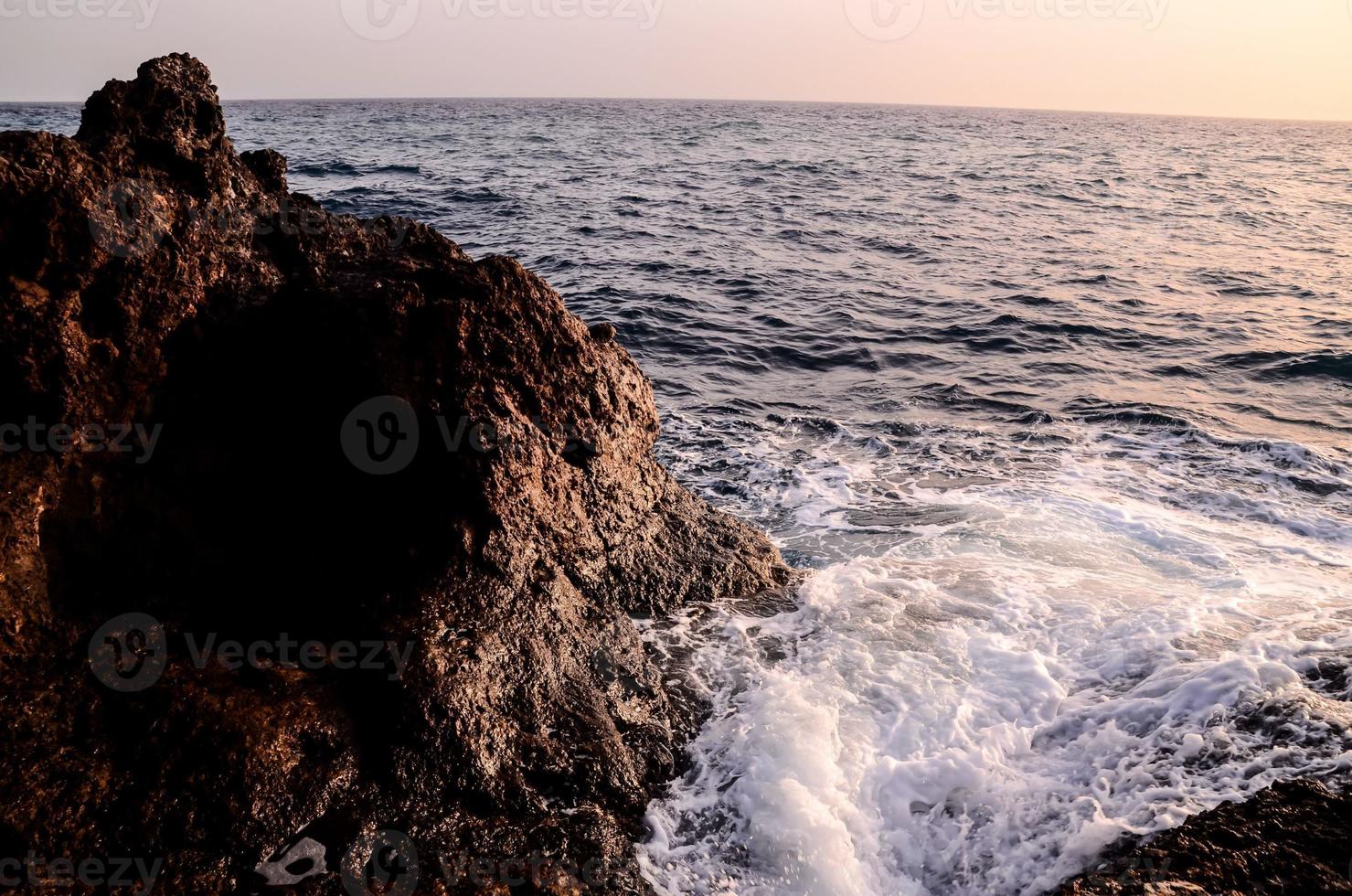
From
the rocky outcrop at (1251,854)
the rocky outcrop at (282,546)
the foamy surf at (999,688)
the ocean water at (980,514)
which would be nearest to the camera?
the rocky outcrop at (1251,854)

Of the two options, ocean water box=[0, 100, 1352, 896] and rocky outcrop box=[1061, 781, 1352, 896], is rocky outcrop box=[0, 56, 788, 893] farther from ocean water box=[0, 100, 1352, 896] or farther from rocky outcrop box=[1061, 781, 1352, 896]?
rocky outcrop box=[1061, 781, 1352, 896]

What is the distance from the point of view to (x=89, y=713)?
9.41ft

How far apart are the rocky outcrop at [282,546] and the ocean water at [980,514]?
0.61m

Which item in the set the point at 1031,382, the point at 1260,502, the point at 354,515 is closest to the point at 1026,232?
the point at 1031,382

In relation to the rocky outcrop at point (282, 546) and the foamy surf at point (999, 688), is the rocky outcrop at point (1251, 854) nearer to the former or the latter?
the foamy surf at point (999, 688)

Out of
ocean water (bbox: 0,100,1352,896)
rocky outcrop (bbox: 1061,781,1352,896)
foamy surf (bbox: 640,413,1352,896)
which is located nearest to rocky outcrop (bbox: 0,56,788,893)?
foamy surf (bbox: 640,413,1352,896)

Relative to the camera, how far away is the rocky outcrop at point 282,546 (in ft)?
9.24

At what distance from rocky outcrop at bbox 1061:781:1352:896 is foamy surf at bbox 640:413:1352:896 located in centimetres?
30

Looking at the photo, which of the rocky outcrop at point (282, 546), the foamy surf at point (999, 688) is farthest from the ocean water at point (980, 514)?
the rocky outcrop at point (282, 546)

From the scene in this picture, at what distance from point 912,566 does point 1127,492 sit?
272 cm

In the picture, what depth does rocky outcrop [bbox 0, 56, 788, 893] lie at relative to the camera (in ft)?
9.24

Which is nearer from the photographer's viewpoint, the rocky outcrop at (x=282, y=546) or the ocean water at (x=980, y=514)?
the rocky outcrop at (x=282, y=546)

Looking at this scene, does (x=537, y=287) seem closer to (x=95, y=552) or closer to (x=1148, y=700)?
(x=95, y=552)

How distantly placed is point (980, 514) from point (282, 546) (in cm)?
496
